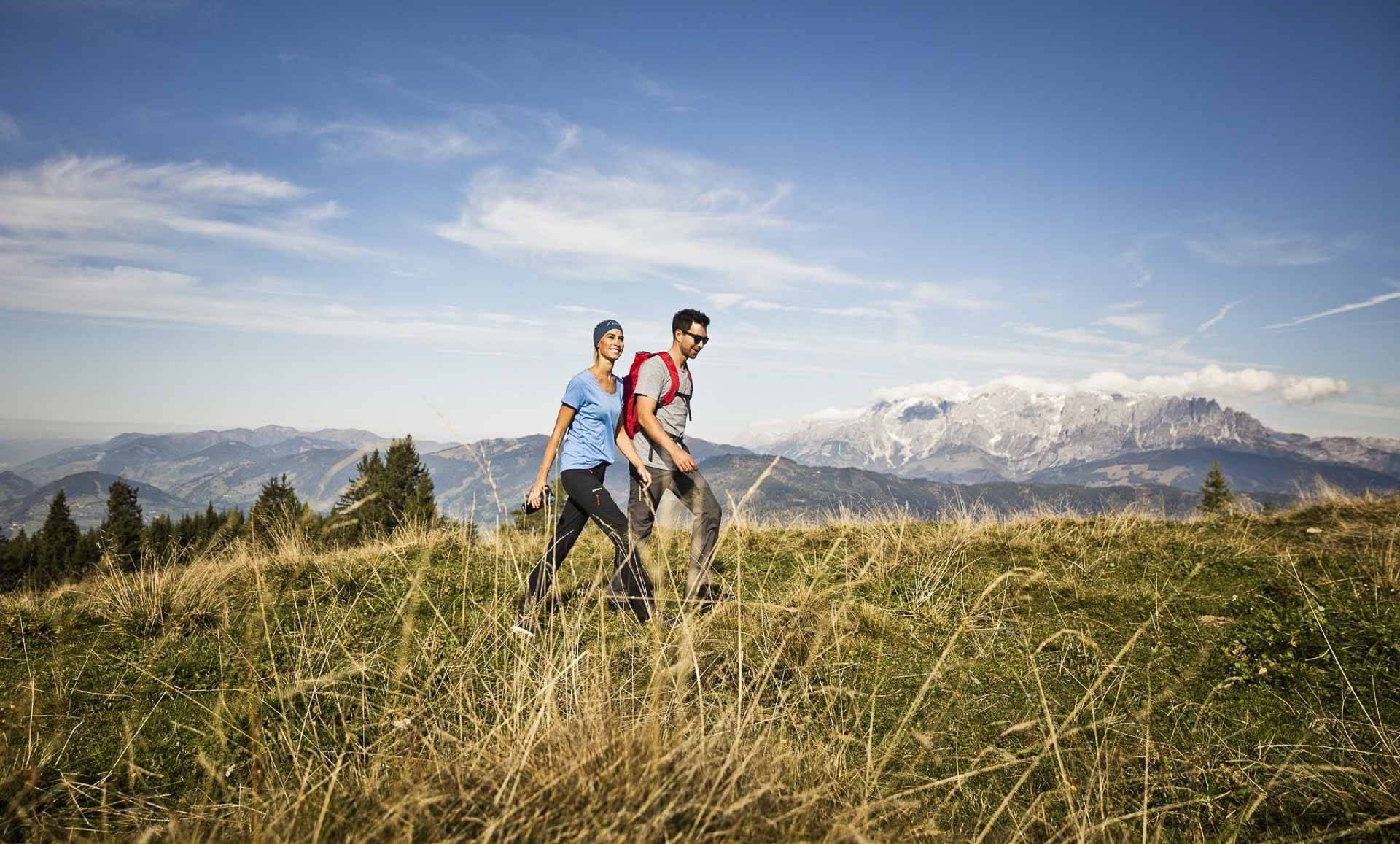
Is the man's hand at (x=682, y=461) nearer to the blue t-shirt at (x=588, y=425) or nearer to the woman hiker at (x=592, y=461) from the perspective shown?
the woman hiker at (x=592, y=461)

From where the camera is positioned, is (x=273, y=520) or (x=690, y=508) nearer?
(x=690, y=508)

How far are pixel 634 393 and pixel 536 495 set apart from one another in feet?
4.20

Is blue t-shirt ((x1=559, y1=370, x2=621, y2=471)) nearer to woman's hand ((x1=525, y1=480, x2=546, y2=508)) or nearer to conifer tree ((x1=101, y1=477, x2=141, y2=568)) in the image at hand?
woman's hand ((x1=525, y1=480, x2=546, y2=508))

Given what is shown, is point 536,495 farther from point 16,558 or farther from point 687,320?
point 16,558

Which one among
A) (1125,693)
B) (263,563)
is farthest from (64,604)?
(1125,693)

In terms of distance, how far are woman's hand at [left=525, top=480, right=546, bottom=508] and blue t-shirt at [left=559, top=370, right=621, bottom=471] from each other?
0.31m

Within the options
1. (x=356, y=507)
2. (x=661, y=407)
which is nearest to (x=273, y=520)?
(x=661, y=407)

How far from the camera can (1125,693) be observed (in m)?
4.02

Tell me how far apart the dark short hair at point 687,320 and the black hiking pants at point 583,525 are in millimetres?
1515

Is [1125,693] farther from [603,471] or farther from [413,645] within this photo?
[413,645]

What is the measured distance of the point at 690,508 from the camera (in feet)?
18.8

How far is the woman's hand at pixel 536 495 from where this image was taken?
17.0 feet

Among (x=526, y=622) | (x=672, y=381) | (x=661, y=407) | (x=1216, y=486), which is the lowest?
(x=1216, y=486)

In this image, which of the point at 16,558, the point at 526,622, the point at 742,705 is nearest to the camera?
the point at 742,705
